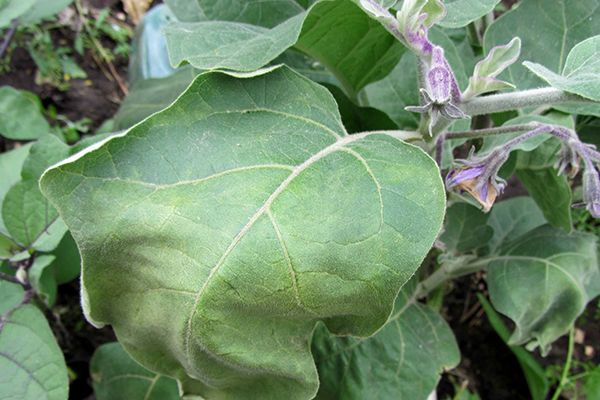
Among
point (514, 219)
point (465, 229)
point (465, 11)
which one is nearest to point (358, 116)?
point (465, 11)

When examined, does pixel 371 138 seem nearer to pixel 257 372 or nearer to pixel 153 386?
pixel 257 372

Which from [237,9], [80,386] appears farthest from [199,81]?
[80,386]

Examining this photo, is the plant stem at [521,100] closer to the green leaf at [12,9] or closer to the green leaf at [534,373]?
the green leaf at [534,373]

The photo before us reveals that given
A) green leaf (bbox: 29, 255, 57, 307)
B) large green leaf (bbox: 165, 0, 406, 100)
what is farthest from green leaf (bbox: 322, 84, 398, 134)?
green leaf (bbox: 29, 255, 57, 307)

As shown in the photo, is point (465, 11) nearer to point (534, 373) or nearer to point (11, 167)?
point (534, 373)

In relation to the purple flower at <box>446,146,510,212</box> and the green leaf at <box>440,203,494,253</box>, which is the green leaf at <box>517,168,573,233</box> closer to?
the green leaf at <box>440,203,494,253</box>

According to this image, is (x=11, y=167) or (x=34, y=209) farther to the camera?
(x=11, y=167)
